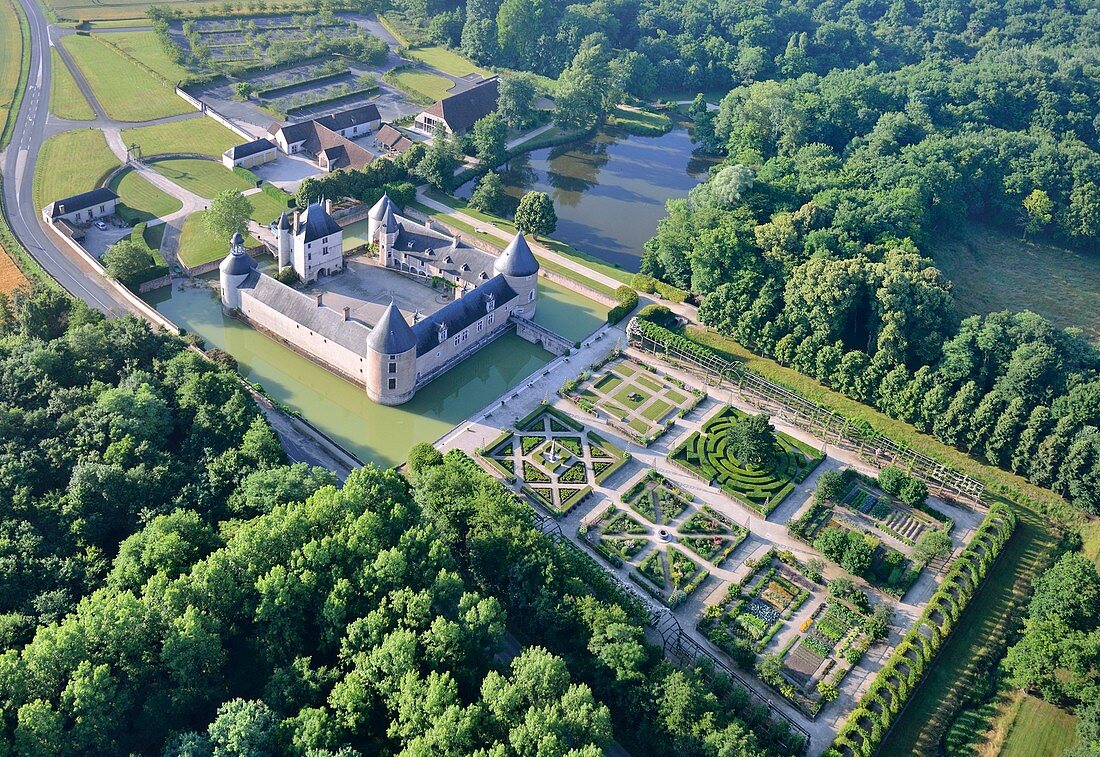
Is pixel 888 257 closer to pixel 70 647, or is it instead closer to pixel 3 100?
pixel 70 647

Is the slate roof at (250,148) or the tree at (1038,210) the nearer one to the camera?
the tree at (1038,210)

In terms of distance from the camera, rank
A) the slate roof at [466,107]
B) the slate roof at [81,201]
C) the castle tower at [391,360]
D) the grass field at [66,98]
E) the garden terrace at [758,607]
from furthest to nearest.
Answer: the slate roof at [466,107] < the grass field at [66,98] < the slate roof at [81,201] < the castle tower at [391,360] < the garden terrace at [758,607]

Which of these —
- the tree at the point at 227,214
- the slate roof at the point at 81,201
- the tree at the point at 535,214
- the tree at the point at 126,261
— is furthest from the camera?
the tree at the point at 535,214

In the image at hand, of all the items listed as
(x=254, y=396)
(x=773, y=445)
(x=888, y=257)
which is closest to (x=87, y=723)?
(x=254, y=396)

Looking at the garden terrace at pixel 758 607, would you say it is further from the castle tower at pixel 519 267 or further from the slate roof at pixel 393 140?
the slate roof at pixel 393 140

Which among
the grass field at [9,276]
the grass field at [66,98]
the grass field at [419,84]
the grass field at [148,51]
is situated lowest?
the grass field at [9,276]

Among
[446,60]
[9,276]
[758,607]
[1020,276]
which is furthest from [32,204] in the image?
[1020,276]

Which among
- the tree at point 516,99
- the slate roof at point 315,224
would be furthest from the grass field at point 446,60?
the slate roof at point 315,224
